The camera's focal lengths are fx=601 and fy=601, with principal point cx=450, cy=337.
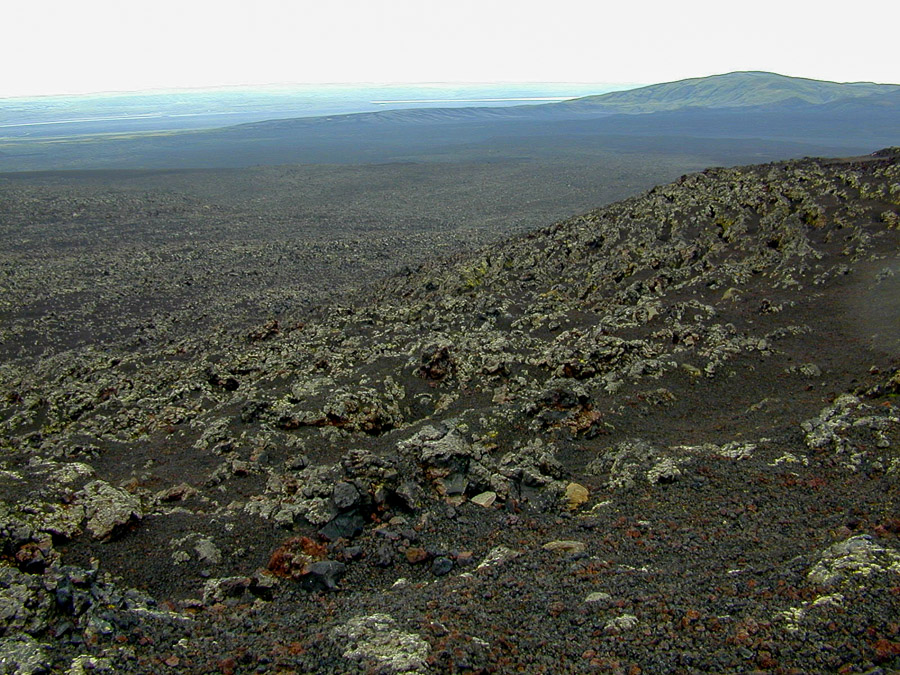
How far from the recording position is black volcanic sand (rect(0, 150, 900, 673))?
4.96 meters

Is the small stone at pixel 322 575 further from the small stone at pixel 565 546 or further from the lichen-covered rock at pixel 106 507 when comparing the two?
the lichen-covered rock at pixel 106 507

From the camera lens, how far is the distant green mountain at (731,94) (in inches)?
5861

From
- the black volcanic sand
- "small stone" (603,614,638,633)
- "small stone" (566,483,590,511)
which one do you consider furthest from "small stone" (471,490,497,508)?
"small stone" (603,614,638,633)

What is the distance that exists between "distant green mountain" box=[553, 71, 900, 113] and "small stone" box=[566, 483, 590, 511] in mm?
162473

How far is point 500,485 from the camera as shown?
7.93 meters

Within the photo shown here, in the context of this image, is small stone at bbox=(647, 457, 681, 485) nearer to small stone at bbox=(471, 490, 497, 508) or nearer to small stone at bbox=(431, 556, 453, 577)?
small stone at bbox=(471, 490, 497, 508)

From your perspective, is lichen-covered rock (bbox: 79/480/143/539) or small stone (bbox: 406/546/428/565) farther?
lichen-covered rock (bbox: 79/480/143/539)

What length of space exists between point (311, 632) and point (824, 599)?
4.26 meters

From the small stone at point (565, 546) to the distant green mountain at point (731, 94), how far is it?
16378 centimetres

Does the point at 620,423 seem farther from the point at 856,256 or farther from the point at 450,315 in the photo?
the point at 856,256

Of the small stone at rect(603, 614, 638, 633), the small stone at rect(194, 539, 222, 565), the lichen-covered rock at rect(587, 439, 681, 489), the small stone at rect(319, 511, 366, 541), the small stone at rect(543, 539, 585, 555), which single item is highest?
the small stone at rect(603, 614, 638, 633)

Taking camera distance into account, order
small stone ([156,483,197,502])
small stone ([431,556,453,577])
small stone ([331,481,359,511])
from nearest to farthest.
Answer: small stone ([431,556,453,577])
small stone ([331,481,359,511])
small stone ([156,483,197,502])

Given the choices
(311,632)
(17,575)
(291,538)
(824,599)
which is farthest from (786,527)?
(17,575)

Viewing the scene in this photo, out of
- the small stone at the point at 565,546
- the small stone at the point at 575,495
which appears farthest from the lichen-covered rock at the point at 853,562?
the small stone at the point at 575,495
